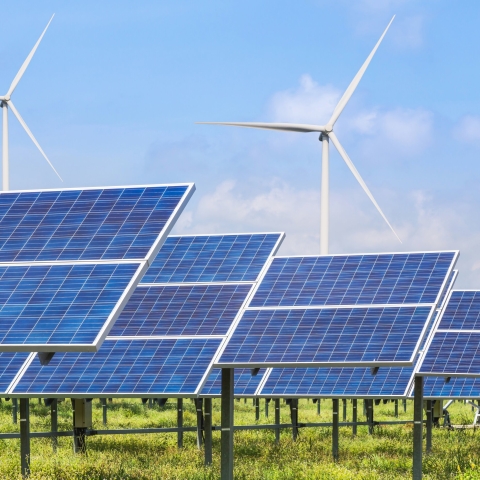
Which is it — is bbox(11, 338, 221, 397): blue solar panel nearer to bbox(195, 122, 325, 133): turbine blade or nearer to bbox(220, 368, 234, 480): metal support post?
bbox(220, 368, 234, 480): metal support post

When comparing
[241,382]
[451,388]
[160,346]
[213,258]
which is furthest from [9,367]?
[451,388]

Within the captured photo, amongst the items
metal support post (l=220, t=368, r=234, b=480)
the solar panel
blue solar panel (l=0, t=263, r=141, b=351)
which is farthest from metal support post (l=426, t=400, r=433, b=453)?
blue solar panel (l=0, t=263, r=141, b=351)

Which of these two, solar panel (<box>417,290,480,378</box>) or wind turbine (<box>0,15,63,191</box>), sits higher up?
wind turbine (<box>0,15,63,191</box>)

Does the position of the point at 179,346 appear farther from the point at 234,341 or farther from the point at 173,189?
the point at 173,189

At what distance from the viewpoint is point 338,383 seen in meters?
33.2

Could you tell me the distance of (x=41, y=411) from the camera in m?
57.9

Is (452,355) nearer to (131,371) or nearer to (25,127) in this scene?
(131,371)

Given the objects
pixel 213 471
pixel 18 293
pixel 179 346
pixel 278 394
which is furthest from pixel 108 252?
pixel 278 394

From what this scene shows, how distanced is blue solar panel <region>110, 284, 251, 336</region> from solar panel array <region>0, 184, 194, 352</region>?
5.99 meters

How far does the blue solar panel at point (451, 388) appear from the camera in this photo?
35.8m

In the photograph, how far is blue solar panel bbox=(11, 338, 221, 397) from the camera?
24578 mm

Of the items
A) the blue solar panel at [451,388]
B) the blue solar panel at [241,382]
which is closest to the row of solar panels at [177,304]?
the blue solar panel at [241,382]

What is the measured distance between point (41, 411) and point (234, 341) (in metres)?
37.1

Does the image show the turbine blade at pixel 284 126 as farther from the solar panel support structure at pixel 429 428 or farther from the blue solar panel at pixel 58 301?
the blue solar panel at pixel 58 301
